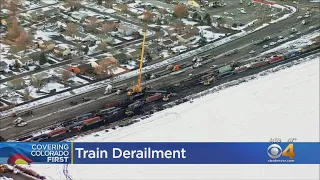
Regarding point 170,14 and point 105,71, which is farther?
point 170,14

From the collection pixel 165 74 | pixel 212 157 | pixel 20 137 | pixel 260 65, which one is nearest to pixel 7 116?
pixel 20 137

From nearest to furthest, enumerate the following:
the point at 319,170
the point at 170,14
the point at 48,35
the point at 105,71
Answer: the point at 319,170 → the point at 105,71 → the point at 48,35 → the point at 170,14

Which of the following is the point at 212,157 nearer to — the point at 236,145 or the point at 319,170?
the point at 236,145

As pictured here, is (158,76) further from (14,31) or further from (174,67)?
(14,31)

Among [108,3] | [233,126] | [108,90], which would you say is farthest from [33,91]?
[108,3]

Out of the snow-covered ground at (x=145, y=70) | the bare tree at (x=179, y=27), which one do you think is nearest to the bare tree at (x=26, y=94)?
the snow-covered ground at (x=145, y=70)

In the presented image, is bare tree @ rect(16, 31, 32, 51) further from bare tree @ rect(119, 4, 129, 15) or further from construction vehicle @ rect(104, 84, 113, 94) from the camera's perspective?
bare tree @ rect(119, 4, 129, 15)

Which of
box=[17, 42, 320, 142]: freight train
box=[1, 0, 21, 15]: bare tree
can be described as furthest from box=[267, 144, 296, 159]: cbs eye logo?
box=[1, 0, 21, 15]: bare tree
